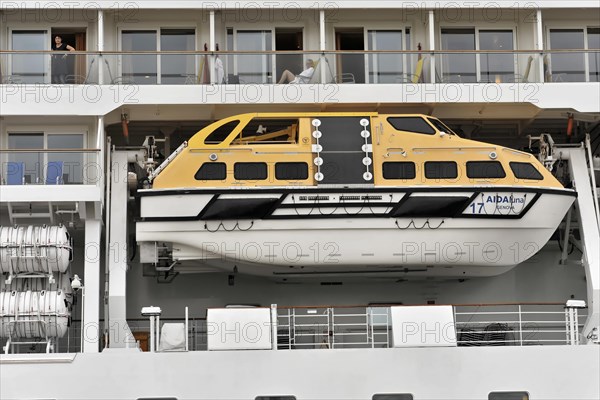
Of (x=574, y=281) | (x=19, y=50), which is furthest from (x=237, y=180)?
(x=574, y=281)

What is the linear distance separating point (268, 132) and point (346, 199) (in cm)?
226

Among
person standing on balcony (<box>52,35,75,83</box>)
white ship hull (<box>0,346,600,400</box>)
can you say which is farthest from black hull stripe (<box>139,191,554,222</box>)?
person standing on balcony (<box>52,35,75,83</box>)

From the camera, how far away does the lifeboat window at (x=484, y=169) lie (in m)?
17.4

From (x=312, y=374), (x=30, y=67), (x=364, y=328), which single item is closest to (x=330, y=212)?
(x=364, y=328)

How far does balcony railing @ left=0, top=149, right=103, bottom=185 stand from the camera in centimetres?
1736

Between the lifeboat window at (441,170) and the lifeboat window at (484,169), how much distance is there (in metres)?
0.24

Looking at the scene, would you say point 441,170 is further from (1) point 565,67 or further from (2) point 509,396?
(2) point 509,396

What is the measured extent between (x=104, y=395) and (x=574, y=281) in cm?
873

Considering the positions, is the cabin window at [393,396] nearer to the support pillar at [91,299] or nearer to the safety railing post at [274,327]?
the safety railing post at [274,327]

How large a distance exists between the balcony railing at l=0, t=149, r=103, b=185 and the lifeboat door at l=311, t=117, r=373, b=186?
3518mm

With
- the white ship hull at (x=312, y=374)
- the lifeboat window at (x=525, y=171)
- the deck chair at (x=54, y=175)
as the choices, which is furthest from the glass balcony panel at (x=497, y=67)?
the deck chair at (x=54, y=175)

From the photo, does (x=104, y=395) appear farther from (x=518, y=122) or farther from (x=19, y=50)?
(x=518, y=122)

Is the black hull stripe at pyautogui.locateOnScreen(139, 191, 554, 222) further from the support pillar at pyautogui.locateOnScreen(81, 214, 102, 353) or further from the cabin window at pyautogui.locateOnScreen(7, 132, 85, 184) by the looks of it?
the cabin window at pyautogui.locateOnScreen(7, 132, 85, 184)

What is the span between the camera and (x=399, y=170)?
56.8 feet
